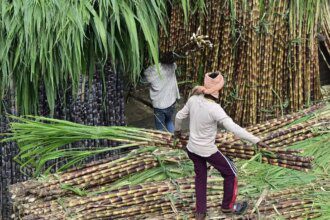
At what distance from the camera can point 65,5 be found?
16.3 ft

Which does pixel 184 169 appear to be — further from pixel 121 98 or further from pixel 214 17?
pixel 214 17

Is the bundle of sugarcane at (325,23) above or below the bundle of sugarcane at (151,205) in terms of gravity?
above

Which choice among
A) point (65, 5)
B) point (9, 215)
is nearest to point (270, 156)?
point (65, 5)

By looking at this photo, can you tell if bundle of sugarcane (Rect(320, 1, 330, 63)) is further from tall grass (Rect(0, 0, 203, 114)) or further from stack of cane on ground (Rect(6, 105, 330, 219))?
tall grass (Rect(0, 0, 203, 114))

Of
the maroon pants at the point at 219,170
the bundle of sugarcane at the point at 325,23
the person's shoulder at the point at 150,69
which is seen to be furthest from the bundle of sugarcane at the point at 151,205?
→ the bundle of sugarcane at the point at 325,23

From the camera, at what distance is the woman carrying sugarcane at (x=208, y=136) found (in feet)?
13.5

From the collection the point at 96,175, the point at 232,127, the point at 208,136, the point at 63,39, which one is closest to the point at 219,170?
the point at 208,136

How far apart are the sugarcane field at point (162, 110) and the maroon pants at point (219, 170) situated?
0.03ft

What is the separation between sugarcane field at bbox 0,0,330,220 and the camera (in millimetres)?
4469

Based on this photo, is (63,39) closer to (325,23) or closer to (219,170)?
(219,170)

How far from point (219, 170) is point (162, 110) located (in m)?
1.77

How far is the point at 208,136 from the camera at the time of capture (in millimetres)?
4215

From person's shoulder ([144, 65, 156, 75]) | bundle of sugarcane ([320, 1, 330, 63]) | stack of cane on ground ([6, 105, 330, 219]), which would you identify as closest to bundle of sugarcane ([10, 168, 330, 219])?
stack of cane on ground ([6, 105, 330, 219])

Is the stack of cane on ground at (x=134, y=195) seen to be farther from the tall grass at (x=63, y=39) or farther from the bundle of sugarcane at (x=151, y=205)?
the tall grass at (x=63, y=39)
